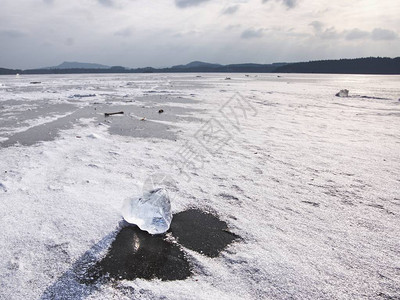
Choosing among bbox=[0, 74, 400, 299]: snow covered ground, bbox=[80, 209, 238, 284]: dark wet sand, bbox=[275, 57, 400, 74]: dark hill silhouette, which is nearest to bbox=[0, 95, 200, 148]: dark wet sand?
bbox=[0, 74, 400, 299]: snow covered ground

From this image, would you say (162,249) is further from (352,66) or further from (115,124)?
(352,66)

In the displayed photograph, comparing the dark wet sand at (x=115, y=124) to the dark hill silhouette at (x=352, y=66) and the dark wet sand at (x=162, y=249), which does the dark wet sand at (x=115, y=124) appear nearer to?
the dark wet sand at (x=162, y=249)

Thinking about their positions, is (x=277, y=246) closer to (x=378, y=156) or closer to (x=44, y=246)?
(x=44, y=246)

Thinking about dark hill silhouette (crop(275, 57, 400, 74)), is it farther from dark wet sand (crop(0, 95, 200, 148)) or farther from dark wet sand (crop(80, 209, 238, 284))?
dark wet sand (crop(80, 209, 238, 284))

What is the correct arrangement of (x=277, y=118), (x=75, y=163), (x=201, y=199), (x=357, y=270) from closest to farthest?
(x=357, y=270) → (x=201, y=199) → (x=75, y=163) → (x=277, y=118)

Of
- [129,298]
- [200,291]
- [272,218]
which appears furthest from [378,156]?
[129,298]

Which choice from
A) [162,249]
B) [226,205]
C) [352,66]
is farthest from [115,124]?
Result: [352,66]
